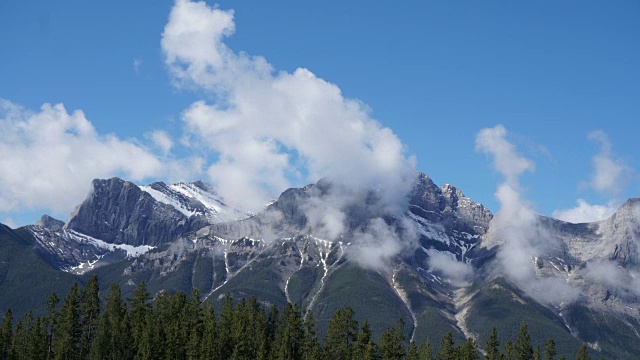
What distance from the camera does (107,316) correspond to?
15425 cm

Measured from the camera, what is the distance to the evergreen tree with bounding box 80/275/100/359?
505 feet

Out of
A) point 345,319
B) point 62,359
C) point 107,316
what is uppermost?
point 345,319

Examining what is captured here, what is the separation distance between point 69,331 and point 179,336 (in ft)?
66.2

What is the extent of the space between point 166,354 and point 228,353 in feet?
41.4

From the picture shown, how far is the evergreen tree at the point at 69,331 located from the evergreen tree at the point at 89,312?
1992 millimetres

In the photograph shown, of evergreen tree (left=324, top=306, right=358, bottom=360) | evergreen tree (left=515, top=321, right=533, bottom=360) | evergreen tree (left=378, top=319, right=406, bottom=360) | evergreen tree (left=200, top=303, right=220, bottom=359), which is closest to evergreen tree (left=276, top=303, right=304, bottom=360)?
evergreen tree (left=324, top=306, right=358, bottom=360)

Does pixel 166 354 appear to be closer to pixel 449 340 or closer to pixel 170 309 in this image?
pixel 170 309

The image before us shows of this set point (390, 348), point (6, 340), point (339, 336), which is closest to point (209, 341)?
point (339, 336)

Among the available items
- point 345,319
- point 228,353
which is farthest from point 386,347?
point 228,353

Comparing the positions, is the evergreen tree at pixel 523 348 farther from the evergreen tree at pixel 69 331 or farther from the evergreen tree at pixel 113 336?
the evergreen tree at pixel 69 331

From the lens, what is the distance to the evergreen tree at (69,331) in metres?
147

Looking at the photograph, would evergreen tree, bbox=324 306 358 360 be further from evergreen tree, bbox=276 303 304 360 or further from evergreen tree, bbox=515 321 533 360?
evergreen tree, bbox=515 321 533 360

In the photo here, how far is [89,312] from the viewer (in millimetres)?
155875

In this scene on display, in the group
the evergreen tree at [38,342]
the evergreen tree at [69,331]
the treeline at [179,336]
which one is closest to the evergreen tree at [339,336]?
the treeline at [179,336]
